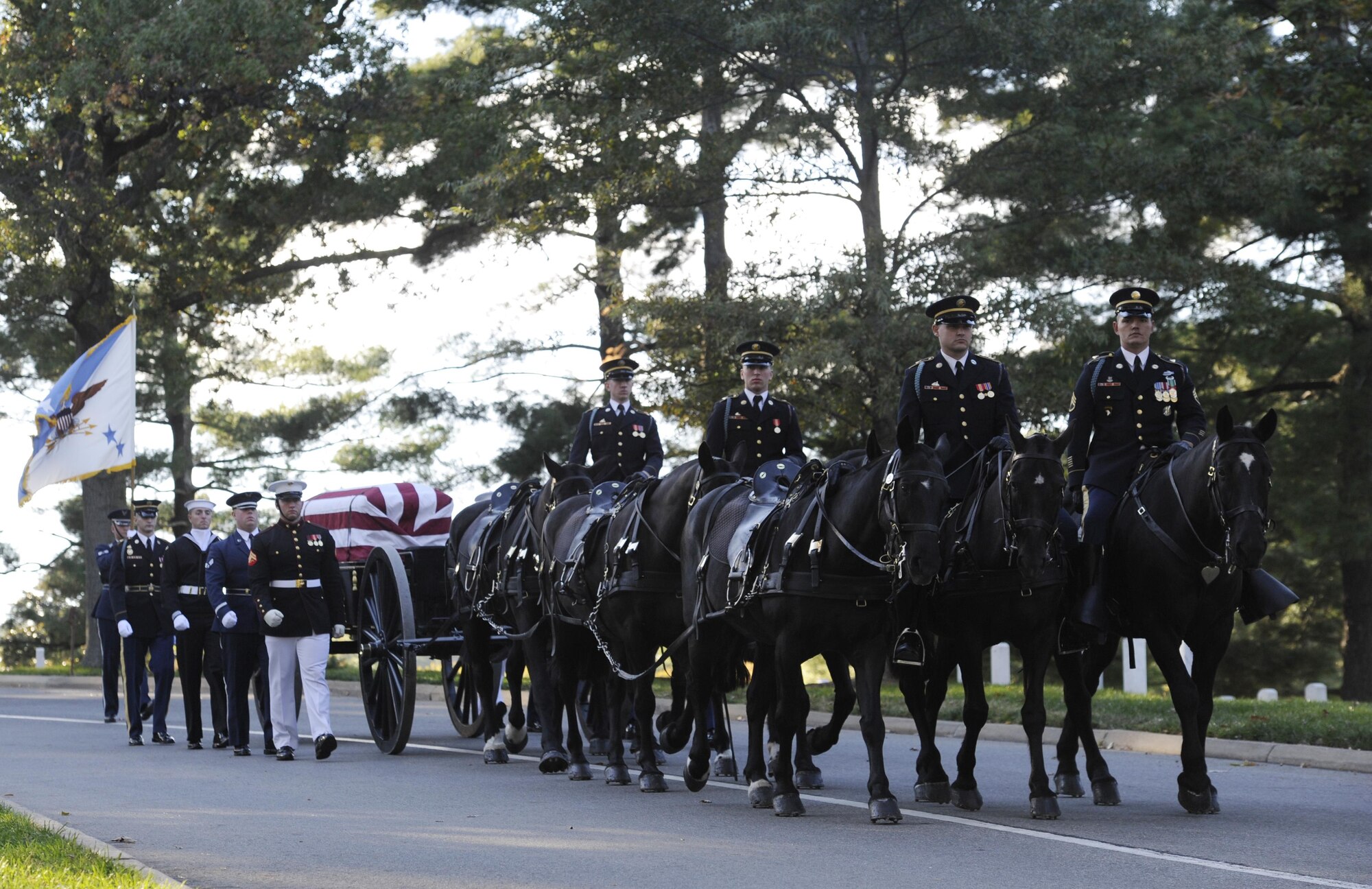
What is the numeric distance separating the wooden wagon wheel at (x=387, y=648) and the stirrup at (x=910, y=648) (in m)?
5.62

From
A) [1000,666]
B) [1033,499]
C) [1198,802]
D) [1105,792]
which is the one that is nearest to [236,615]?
[1105,792]

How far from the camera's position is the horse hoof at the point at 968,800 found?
9.90 metres

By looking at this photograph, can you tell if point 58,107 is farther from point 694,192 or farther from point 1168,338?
point 1168,338

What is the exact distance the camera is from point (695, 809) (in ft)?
33.3

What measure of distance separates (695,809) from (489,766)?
3.44m

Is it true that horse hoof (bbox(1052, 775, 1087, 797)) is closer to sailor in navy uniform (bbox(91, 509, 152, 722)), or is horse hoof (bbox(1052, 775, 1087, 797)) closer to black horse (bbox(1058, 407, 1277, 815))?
black horse (bbox(1058, 407, 1277, 815))

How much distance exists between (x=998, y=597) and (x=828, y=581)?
96cm

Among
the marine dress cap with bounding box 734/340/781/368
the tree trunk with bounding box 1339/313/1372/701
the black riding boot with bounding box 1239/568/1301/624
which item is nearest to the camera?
the black riding boot with bounding box 1239/568/1301/624

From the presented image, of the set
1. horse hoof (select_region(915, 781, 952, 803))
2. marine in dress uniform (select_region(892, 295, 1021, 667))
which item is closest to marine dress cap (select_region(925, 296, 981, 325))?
marine in dress uniform (select_region(892, 295, 1021, 667))

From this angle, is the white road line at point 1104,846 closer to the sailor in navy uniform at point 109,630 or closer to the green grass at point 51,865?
the green grass at point 51,865

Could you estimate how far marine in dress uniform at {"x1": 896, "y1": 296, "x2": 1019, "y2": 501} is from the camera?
10266 mm

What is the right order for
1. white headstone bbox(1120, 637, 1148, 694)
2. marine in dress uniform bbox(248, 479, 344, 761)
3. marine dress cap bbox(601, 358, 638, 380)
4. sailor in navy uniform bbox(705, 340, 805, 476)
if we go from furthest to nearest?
white headstone bbox(1120, 637, 1148, 694) → marine in dress uniform bbox(248, 479, 344, 761) → marine dress cap bbox(601, 358, 638, 380) → sailor in navy uniform bbox(705, 340, 805, 476)

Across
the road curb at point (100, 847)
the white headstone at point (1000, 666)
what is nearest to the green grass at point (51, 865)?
the road curb at point (100, 847)

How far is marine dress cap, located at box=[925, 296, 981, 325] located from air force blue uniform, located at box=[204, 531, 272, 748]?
23.6 ft
